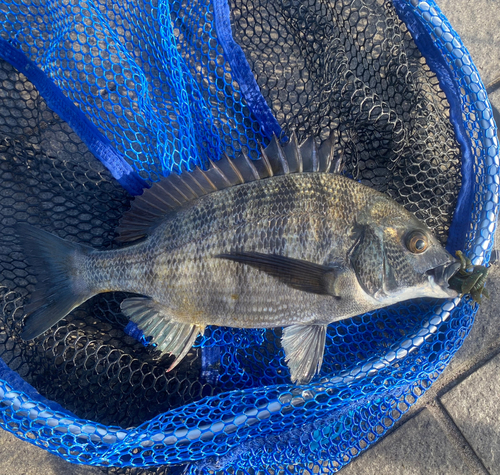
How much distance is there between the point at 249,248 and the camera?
1.88 meters

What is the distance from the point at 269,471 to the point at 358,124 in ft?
7.32

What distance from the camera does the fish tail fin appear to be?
201cm

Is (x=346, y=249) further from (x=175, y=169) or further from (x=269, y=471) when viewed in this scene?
(x=269, y=471)

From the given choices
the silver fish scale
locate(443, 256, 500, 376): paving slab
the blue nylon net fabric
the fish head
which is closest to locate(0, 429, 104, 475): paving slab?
the blue nylon net fabric

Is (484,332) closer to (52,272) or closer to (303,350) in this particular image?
(303,350)

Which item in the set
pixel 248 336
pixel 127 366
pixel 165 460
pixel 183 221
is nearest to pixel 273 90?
pixel 183 221

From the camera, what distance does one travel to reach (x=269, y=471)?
2385 millimetres

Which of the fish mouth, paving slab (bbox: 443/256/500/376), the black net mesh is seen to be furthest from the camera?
paving slab (bbox: 443/256/500/376)

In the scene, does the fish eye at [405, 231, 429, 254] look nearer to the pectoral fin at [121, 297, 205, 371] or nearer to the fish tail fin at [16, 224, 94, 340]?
the pectoral fin at [121, 297, 205, 371]

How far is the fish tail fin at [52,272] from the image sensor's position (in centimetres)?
201

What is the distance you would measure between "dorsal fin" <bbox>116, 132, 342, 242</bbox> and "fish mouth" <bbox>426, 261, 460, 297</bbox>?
72cm

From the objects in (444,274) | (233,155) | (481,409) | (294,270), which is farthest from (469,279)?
(233,155)

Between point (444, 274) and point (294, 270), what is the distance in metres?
0.72

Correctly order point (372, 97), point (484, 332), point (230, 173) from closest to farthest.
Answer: point (230, 173), point (372, 97), point (484, 332)
